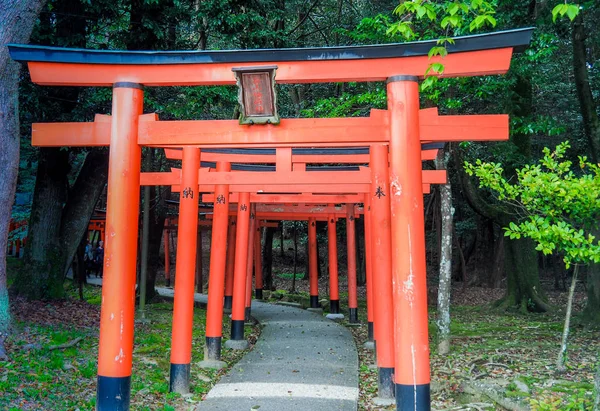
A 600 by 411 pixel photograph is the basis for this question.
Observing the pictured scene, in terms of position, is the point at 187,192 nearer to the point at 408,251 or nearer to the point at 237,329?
the point at 408,251

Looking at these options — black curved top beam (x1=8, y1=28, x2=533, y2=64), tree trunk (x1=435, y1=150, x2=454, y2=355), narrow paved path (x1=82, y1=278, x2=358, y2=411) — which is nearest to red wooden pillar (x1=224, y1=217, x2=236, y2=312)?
narrow paved path (x1=82, y1=278, x2=358, y2=411)

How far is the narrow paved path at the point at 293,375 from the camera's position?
22.8ft

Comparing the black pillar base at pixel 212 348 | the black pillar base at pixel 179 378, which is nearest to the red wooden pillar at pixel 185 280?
the black pillar base at pixel 179 378

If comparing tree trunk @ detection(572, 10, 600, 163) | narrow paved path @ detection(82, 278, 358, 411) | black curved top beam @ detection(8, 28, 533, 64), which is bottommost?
narrow paved path @ detection(82, 278, 358, 411)

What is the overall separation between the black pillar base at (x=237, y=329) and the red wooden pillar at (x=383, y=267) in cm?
430

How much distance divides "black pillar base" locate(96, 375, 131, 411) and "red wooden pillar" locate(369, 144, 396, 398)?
3.39 metres

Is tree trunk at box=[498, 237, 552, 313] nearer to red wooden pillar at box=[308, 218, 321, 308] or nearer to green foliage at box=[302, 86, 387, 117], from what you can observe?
green foliage at box=[302, 86, 387, 117]

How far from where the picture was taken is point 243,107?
18.9 feet

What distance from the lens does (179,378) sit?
7477 millimetres

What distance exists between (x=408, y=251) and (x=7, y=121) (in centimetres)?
533

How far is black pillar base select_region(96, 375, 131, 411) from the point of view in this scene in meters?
5.63

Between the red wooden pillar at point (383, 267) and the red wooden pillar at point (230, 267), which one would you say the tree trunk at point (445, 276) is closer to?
the red wooden pillar at point (383, 267)

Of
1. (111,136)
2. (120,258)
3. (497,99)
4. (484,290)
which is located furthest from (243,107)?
(484,290)

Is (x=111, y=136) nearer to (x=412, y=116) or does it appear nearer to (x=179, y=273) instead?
(x=179, y=273)
